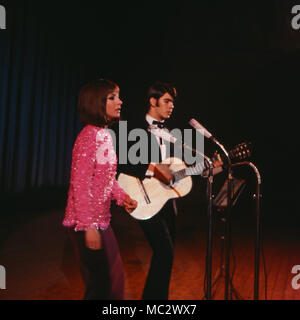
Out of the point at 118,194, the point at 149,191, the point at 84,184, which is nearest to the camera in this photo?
the point at 84,184

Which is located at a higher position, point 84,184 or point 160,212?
point 84,184

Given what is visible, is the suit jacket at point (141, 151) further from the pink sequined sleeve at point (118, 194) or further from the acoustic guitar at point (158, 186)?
the pink sequined sleeve at point (118, 194)

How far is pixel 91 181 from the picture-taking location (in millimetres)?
1767

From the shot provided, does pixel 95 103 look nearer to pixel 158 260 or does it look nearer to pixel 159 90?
pixel 159 90

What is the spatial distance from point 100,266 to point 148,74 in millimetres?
8383

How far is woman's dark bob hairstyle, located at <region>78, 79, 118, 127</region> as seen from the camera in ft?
6.25

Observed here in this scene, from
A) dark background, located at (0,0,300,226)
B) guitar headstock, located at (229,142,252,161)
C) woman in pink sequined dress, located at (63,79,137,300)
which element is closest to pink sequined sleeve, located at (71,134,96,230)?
woman in pink sequined dress, located at (63,79,137,300)

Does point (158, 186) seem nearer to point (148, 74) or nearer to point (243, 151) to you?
point (243, 151)

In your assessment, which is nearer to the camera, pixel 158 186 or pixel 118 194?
pixel 118 194

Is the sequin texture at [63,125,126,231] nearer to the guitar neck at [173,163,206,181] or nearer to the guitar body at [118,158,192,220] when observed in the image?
the guitar body at [118,158,192,220]

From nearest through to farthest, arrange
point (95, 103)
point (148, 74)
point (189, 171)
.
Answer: point (95, 103), point (189, 171), point (148, 74)

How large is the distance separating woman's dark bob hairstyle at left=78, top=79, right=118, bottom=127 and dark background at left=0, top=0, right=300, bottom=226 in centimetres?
623

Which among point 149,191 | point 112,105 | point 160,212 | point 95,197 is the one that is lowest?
point 160,212

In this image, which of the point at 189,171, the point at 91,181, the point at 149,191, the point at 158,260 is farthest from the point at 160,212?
the point at 91,181
